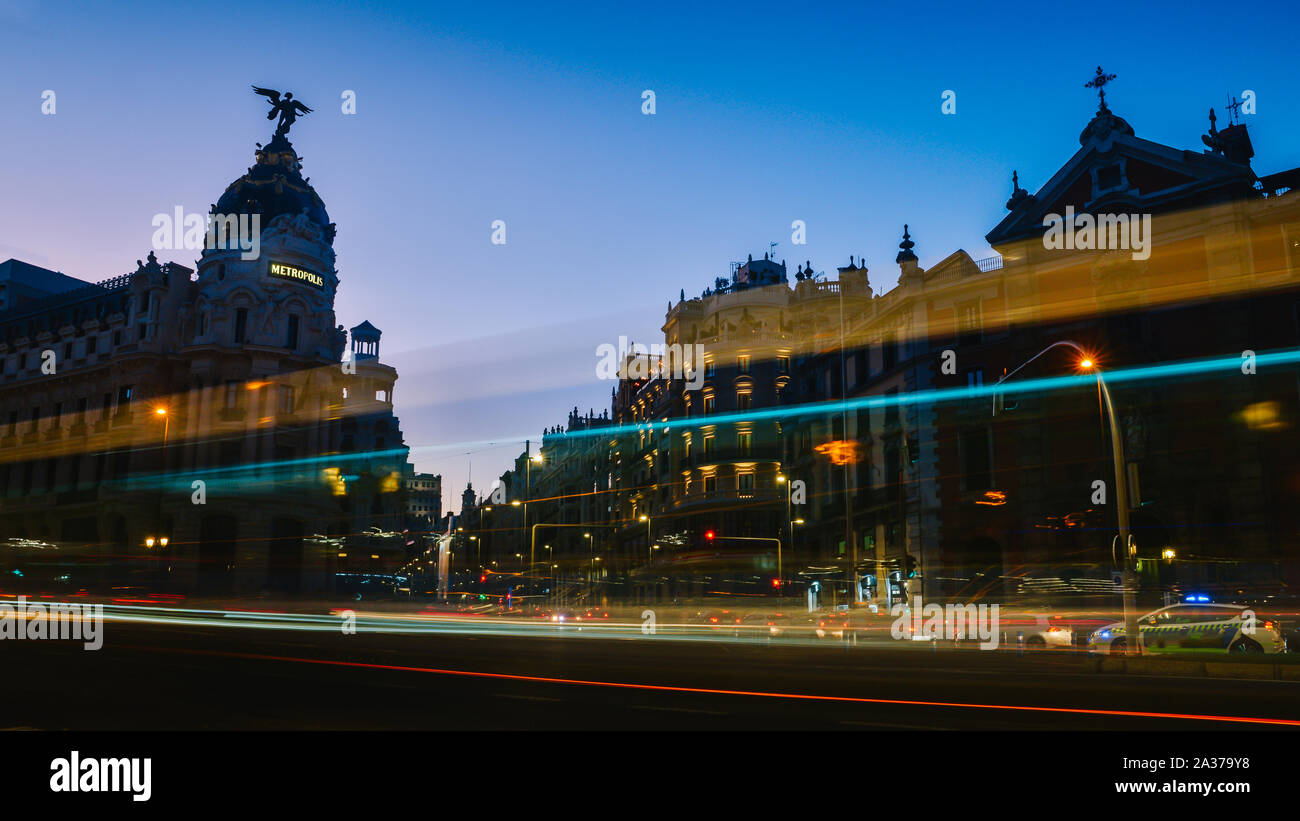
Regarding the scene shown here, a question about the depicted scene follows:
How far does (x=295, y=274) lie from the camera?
7444cm

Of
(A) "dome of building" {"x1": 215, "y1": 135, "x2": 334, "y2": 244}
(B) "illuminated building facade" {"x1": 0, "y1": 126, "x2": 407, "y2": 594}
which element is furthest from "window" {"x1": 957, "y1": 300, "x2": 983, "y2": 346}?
(A) "dome of building" {"x1": 215, "y1": 135, "x2": 334, "y2": 244}

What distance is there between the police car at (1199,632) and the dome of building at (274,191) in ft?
223

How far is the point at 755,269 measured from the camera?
83125 millimetres

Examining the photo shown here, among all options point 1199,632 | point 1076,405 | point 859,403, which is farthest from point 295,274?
point 1199,632

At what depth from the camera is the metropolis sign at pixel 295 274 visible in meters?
73.4

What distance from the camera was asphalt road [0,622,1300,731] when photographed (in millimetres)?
12312

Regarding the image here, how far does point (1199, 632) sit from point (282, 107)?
7612 cm

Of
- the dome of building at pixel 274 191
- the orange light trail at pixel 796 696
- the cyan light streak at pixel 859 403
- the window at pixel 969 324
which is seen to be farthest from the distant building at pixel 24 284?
the orange light trail at pixel 796 696

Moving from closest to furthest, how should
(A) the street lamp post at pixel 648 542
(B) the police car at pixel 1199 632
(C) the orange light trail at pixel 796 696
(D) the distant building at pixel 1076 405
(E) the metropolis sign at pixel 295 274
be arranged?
1. (C) the orange light trail at pixel 796 696
2. (B) the police car at pixel 1199 632
3. (D) the distant building at pixel 1076 405
4. (A) the street lamp post at pixel 648 542
5. (E) the metropolis sign at pixel 295 274

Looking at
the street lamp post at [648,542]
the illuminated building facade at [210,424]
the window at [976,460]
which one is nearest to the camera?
the window at [976,460]

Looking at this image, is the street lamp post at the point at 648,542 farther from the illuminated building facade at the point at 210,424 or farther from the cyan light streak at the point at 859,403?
the illuminated building facade at the point at 210,424

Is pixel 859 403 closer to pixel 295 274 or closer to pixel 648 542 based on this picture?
pixel 648 542
